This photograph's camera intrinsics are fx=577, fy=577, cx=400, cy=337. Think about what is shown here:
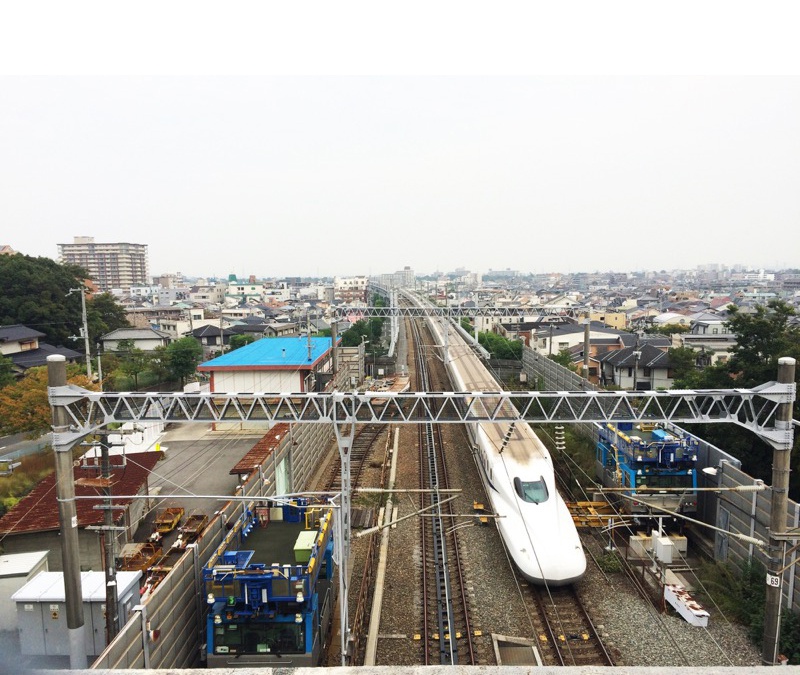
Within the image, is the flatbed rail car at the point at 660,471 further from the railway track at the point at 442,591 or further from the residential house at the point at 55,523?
the residential house at the point at 55,523

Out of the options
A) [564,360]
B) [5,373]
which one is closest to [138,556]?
[5,373]

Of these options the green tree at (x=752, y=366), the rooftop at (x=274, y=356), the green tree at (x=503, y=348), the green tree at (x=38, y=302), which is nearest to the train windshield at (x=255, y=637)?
the green tree at (x=752, y=366)

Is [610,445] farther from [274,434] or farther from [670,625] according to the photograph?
[274,434]

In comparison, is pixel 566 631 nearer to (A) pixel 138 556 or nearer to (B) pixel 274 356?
(A) pixel 138 556

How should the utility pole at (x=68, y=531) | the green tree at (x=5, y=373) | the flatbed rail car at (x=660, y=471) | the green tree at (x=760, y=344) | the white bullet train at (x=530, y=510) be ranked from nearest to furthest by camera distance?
the utility pole at (x=68, y=531) → the white bullet train at (x=530, y=510) → the flatbed rail car at (x=660, y=471) → the green tree at (x=760, y=344) → the green tree at (x=5, y=373)

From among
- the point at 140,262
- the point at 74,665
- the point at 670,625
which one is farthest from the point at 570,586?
the point at 140,262

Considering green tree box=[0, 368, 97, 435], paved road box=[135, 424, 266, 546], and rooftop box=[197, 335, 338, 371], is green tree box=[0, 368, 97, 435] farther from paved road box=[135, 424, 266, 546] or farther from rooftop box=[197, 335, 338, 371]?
rooftop box=[197, 335, 338, 371]
